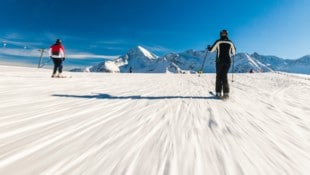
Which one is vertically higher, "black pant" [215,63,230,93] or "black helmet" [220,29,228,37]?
"black helmet" [220,29,228,37]

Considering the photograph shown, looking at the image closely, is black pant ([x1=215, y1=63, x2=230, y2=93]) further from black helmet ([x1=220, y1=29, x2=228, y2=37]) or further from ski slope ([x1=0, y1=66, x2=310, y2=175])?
ski slope ([x1=0, y1=66, x2=310, y2=175])

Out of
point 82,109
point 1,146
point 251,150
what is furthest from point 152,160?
point 82,109

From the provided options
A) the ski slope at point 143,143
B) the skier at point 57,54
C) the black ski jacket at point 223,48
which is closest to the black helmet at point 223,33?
the black ski jacket at point 223,48

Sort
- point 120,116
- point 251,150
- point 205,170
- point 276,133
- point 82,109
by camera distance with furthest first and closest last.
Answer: point 82,109 → point 120,116 → point 276,133 → point 251,150 → point 205,170

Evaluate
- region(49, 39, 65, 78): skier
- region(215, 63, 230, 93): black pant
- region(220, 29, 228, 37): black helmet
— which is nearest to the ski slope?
region(215, 63, 230, 93): black pant

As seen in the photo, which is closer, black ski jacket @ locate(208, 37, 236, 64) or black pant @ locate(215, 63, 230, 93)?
black pant @ locate(215, 63, 230, 93)

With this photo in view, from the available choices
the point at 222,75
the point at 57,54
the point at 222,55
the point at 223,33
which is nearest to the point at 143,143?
the point at 222,75

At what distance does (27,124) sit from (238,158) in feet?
8.81

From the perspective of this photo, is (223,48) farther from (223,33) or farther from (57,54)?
(57,54)

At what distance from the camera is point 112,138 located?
2809 mm

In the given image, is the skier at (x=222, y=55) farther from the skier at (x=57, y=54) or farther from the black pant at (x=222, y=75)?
the skier at (x=57, y=54)

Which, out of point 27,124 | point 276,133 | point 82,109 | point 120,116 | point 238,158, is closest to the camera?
point 238,158

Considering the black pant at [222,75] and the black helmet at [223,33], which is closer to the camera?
the black pant at [222,75]

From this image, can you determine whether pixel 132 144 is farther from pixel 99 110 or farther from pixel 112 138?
pixel 99 110
